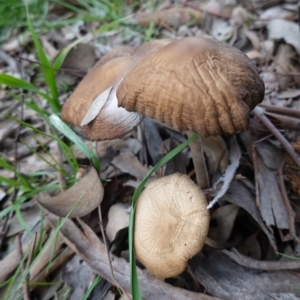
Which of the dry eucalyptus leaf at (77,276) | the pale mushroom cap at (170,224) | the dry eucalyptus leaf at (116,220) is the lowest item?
the dry eucalyptus leaf at (77,276)

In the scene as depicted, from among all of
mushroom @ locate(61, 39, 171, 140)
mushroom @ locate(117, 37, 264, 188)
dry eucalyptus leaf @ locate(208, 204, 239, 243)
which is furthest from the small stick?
mushroom @ locate(61, 39, 171, 140)

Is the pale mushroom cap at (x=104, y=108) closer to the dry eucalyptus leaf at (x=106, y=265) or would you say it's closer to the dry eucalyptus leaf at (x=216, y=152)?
the dry eucalyptus leaf at (x=216, y=152)

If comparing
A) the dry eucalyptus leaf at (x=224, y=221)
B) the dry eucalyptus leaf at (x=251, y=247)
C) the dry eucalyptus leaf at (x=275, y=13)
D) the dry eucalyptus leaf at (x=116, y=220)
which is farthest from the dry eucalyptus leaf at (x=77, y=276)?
the dry eucalyptus leaf at (x=275, y=13)

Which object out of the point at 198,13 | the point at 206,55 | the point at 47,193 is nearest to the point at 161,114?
the point at 206,55

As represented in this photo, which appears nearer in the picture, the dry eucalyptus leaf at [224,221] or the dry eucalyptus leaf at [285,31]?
the dry eucalyptus leaf at [224,221]

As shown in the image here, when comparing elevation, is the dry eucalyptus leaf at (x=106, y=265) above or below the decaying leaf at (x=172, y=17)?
below

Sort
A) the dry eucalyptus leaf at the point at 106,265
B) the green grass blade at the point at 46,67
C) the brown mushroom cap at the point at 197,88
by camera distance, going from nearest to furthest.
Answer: the brown mushroom cap at the point at 197,88
the dry eucalyptus leaf at the point at 106,265
the green grass blade at the point at 46,67

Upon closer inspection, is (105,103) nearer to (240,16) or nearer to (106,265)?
(106,265)

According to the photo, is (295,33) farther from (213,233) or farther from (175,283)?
(175,283)
